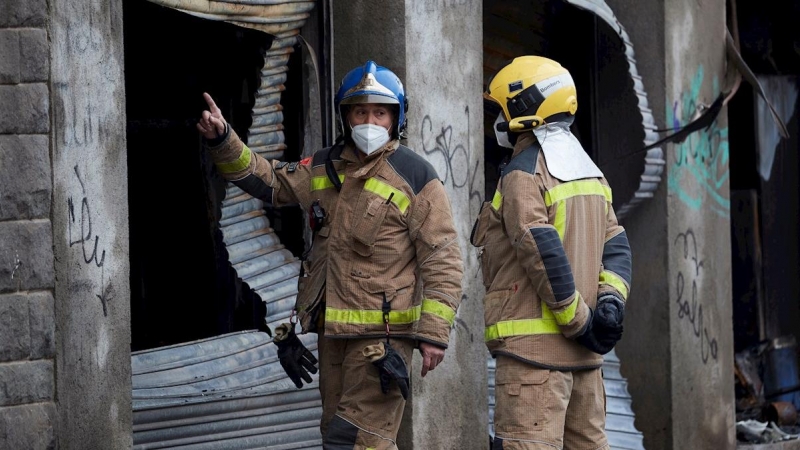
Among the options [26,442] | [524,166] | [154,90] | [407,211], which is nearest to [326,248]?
[407,211]

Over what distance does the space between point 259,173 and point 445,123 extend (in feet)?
5.30

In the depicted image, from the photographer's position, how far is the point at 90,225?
5477 millimetres

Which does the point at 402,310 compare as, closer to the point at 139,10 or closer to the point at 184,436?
the point at 184,436

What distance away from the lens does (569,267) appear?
541cm

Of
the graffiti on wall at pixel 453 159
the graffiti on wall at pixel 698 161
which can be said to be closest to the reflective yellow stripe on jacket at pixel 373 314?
the graffiti on wall at pixel 453 159

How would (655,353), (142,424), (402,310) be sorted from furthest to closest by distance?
(655,353) < (142,424) < (402,310)

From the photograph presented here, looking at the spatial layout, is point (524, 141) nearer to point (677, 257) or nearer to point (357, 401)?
point (357, 401)

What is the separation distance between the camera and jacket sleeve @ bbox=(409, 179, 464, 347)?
563 centimetres

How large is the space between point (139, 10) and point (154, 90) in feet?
1.35

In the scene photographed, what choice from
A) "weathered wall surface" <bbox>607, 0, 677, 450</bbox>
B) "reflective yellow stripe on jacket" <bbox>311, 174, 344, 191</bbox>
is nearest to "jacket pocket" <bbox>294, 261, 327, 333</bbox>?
"reflective yellow stripe on jacket" <bbox>311, 174, 344, 191</bbox>

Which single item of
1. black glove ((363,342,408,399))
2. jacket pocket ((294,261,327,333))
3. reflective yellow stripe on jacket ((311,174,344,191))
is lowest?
black glove ((363,342,408,399))

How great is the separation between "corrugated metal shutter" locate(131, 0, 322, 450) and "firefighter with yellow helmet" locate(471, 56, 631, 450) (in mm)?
1445

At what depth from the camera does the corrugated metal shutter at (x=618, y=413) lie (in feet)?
28.2

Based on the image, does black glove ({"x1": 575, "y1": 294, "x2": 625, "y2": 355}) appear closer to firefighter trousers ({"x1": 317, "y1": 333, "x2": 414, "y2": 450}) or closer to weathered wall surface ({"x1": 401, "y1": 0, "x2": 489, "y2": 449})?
firefighter trousers ({"x1": 317, "y1": 333, "x2": 414, "y2": 450})
